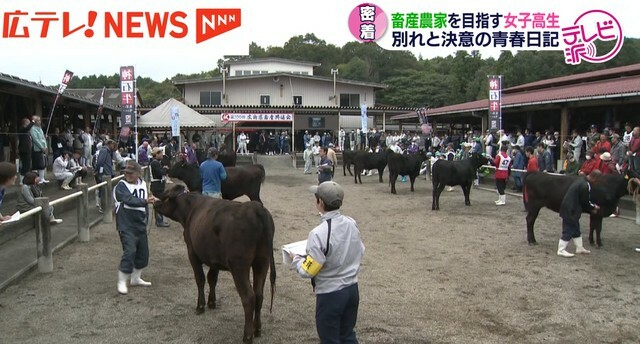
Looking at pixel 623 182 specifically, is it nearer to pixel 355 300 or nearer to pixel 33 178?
pixel 355 300

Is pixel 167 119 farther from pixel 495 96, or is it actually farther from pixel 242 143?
pixel 495 96

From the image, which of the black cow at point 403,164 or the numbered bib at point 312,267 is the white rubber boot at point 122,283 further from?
the black cow at point 403,164

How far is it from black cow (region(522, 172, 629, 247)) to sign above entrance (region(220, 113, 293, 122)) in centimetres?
2520

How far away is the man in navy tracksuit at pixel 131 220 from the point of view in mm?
6930

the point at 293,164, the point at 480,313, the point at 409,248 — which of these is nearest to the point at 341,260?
the point at 480,313

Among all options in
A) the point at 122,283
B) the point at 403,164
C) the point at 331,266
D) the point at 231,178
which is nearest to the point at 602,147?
the point at 403,164

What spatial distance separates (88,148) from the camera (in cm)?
1809

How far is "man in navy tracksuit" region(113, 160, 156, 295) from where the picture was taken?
22.7ft

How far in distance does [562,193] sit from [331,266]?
721 centimetres

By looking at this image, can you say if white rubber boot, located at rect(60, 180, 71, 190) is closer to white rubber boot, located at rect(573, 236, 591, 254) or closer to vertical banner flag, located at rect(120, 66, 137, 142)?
vertical banner flag, located at rect(120, 66, 137, 142)

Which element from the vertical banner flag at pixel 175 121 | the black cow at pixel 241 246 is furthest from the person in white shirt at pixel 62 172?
the black cow at pixel 241 246


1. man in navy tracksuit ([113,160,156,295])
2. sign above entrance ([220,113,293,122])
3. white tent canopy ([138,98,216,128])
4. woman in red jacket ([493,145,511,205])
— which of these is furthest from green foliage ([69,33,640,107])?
man in navy tracksuit ([113,160,156,295])

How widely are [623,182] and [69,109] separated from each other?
65.0 feet

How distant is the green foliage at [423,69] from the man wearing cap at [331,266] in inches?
1538
